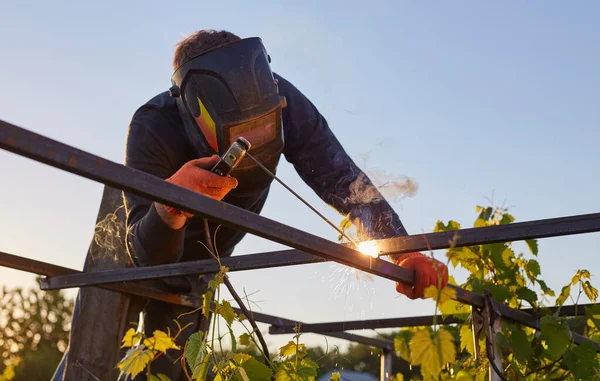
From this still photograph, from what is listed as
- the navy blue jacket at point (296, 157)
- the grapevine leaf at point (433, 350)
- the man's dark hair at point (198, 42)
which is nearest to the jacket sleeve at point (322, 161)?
the navy blue jacket at point (296, 157)

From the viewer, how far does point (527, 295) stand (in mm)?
3219

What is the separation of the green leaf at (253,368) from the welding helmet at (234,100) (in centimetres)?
106

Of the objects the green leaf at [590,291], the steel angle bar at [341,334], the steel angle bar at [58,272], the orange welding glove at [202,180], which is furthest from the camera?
the steel angle bar at [341,334]

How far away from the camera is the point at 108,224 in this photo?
422cm

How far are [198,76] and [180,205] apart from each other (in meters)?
1.46

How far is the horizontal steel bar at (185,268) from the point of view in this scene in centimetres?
237

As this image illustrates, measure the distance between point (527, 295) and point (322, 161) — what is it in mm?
1086

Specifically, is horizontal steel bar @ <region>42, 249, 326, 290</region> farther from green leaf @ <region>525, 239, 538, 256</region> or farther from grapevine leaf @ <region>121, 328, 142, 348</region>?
green leaf @ <region>525, 239, 538, 256</region>

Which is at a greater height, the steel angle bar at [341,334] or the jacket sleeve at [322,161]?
the jacket sleeve at [322,161]

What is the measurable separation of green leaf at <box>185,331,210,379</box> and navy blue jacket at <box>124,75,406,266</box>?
3.57 ft

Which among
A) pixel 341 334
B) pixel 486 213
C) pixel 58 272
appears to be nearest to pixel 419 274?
pixel 58 272

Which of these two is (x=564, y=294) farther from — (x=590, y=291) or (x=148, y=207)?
(x=148, y=207)

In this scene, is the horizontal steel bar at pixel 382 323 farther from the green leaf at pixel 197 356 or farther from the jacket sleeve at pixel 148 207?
the green leaf at pixel 197 356

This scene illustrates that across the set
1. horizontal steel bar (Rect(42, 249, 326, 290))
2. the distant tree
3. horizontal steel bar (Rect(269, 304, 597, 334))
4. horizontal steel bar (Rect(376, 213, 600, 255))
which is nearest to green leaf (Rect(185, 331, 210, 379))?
horizontal steel bar (Rect(42, 249, 326, 290))
